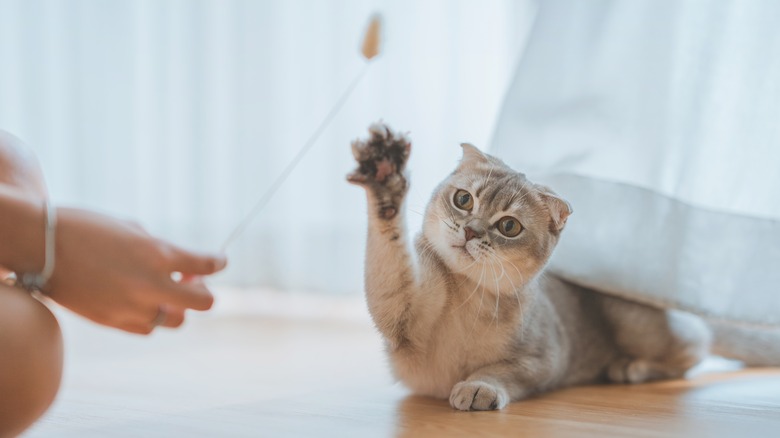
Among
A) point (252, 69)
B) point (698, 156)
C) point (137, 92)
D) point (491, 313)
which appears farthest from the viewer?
point (137, 92)

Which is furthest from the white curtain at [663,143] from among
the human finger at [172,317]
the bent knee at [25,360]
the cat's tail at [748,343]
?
the bent knee at [25,360]

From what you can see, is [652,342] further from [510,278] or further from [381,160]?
[381,160]

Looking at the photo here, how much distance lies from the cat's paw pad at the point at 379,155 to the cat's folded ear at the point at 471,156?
359mm

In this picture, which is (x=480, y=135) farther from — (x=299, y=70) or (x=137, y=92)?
(x=137, y=92)

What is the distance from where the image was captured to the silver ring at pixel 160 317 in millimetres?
1052

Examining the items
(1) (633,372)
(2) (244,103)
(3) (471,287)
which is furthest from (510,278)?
(2) (244,103)

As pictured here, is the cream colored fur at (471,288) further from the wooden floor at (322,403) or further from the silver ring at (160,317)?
the silver ring at (160,317)

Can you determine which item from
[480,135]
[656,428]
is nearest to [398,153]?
[656,428]

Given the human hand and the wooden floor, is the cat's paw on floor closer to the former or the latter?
the human hand

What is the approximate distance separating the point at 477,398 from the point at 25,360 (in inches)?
27.1

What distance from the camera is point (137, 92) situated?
3.28 metres

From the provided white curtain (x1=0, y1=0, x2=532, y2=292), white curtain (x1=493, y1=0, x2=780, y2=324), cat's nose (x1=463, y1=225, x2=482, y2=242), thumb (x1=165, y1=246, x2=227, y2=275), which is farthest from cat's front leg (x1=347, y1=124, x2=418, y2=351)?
white curtain (x1=0, y1=0, x2=532, y2=292)

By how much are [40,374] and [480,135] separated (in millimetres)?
1695

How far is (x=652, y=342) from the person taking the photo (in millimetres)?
1733
